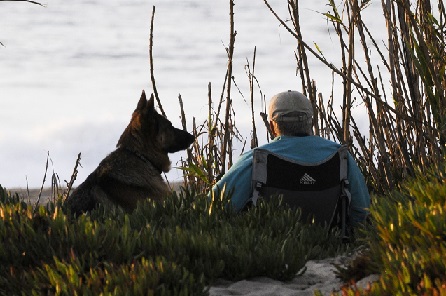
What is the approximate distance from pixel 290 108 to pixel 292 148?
12.7 inches

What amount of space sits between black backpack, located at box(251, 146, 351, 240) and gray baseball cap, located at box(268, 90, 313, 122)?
0.38m

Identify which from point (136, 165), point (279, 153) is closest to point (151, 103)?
point (136, 165)

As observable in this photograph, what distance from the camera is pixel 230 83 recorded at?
8.00 meters

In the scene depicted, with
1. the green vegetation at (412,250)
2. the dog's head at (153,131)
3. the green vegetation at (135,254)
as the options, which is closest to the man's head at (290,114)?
the green vegetation at (135,254)

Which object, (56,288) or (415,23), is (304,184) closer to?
(415,23)

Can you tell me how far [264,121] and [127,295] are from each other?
479 centimetres

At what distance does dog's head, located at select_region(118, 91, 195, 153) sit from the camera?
318 inches

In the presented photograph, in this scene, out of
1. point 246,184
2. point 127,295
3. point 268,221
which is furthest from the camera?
point 246,184

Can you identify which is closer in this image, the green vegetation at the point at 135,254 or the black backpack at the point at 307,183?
the green vegetation at the point at 135,254

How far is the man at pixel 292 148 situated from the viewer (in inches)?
244

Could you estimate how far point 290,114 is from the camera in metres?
6.34

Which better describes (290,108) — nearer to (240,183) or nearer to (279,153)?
(279,153)

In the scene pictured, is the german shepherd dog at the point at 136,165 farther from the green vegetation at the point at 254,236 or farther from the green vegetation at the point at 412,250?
the green vegetation at the point at 412,250

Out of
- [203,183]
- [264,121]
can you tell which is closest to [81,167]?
[203,183]
